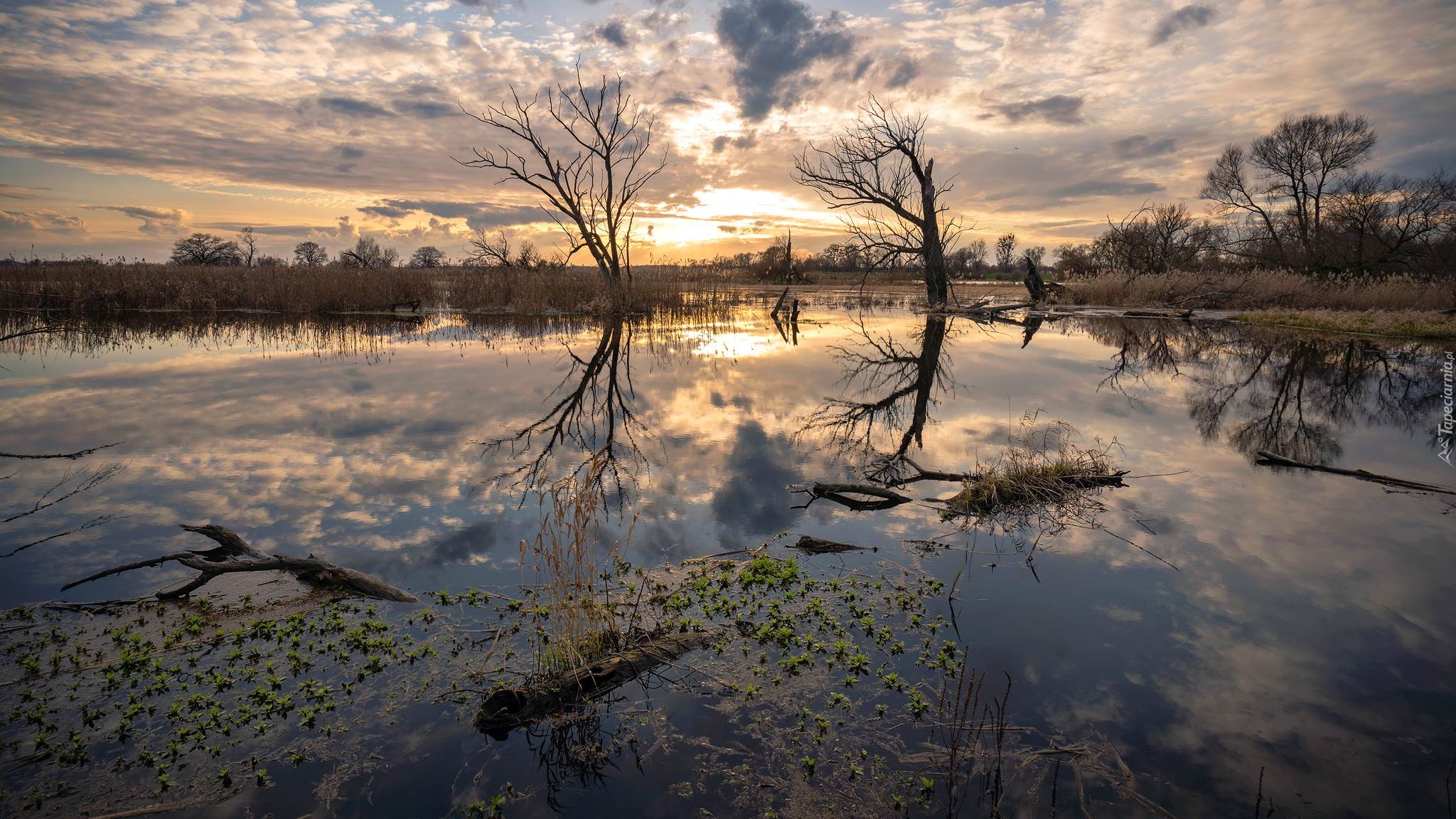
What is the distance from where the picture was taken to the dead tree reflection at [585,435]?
7750mm

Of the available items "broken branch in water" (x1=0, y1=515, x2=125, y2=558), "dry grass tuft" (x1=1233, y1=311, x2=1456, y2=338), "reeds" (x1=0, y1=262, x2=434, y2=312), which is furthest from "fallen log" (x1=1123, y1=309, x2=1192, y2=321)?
"broken branch in water" (x1=0, y1=515, x2=125, y2=558)

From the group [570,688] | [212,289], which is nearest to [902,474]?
[570,688]

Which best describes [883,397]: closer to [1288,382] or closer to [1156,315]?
[1288,382]

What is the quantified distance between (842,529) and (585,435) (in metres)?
4.50

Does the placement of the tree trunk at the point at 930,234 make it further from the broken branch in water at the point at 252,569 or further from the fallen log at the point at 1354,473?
the broken branch in water at the point at 252,569

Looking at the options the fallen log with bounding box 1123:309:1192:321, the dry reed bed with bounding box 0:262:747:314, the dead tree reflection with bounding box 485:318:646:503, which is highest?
the dry reed bed with bounding box 0:262:747:314

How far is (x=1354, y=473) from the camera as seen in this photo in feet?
27.2

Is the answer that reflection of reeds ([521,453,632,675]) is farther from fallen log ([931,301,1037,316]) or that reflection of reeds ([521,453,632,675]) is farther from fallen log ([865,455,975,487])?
fallen log ([931,301,1037,316])

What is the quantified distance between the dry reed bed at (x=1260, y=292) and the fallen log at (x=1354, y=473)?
22881 millimetres

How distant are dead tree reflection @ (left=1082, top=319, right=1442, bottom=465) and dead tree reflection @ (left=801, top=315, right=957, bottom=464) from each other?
3.95 meters

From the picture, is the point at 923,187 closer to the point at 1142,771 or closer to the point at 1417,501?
the point at 1417,501

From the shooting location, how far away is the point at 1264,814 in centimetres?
305

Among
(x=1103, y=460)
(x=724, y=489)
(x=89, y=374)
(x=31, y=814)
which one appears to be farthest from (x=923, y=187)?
(x=31, y=814)

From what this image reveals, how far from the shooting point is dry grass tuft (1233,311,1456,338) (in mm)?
20141
